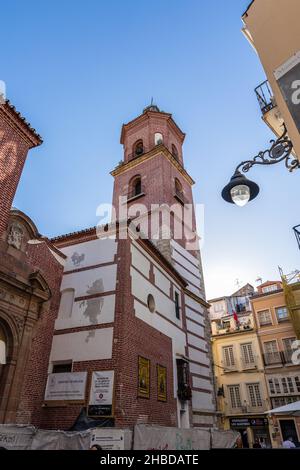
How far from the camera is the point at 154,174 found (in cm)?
2342

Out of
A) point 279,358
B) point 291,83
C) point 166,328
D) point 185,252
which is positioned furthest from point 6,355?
point 279,358

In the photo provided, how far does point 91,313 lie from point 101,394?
297cm

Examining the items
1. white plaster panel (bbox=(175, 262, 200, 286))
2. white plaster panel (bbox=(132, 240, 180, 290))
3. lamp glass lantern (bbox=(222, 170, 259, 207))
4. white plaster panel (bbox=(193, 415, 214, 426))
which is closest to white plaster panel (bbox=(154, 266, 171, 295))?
white plaster panel (bbox=(132, 240, 180, 290))

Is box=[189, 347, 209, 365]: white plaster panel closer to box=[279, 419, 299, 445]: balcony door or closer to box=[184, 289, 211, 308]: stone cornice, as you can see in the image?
box=[184, 289, 211, 308]: stone cornice

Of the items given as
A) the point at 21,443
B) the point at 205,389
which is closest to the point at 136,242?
the point at 21,443

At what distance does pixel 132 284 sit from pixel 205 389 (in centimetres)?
875

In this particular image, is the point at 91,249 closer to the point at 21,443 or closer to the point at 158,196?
the point at 21,443

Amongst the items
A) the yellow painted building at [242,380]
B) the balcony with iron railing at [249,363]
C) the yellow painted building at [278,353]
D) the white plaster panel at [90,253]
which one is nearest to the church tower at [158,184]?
the white plaster panel at [90,253]

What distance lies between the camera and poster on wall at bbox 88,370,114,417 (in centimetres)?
962

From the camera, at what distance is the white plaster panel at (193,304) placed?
1858cm

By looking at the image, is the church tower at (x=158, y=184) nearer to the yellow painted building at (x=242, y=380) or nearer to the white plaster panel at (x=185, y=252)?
the white plaster panel at (x=185, y=252)

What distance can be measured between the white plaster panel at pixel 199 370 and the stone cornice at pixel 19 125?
1361cm

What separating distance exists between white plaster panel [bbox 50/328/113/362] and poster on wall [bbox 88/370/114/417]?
61cm

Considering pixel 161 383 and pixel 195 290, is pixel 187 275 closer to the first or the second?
pixel 195 290
